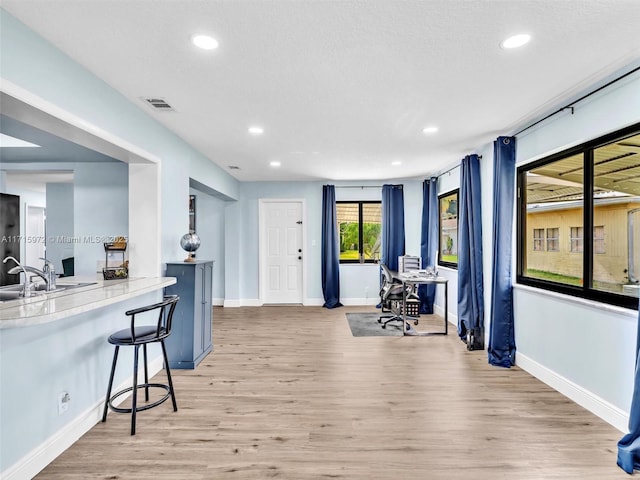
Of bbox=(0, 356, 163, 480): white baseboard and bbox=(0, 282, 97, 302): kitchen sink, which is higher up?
bbox=(0, 282, 97, 302): kitchen sink

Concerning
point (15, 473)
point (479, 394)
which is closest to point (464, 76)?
point (479, 394)

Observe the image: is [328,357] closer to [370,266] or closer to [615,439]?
[615,439]

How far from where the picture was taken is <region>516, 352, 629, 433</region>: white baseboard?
244 cm

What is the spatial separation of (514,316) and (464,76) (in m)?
2.59

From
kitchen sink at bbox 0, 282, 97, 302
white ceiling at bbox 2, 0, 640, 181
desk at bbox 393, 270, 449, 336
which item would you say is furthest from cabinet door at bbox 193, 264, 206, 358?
desk at bbox 393, 270, 449, 336

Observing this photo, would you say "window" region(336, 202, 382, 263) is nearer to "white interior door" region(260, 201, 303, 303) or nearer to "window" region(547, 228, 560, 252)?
"white interior door" region(260, 201, 303, 303)

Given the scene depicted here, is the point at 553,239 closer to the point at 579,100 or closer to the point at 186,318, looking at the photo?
the point at 579,100

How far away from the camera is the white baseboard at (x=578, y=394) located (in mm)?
2438

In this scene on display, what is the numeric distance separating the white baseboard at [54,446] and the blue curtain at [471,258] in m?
3.86

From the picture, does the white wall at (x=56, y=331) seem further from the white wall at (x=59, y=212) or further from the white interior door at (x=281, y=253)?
the white interior door at (x=281, y=253)

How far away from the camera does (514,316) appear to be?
12.3 ft

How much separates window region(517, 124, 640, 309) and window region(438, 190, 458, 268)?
1.93m

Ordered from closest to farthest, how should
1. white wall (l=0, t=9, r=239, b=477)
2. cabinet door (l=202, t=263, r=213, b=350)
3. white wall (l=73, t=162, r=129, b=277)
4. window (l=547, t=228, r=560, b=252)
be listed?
white wall (l=0, t=9, r=239, b=477)
window (l=547, t=228, r=560, b=252)
white wall (l=73, t=162, r=129, b=277)
cabinet door (l=202, t=263, r=213, b=350)

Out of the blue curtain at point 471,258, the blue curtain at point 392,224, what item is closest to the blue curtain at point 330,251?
the blue curtain at point 392,224
